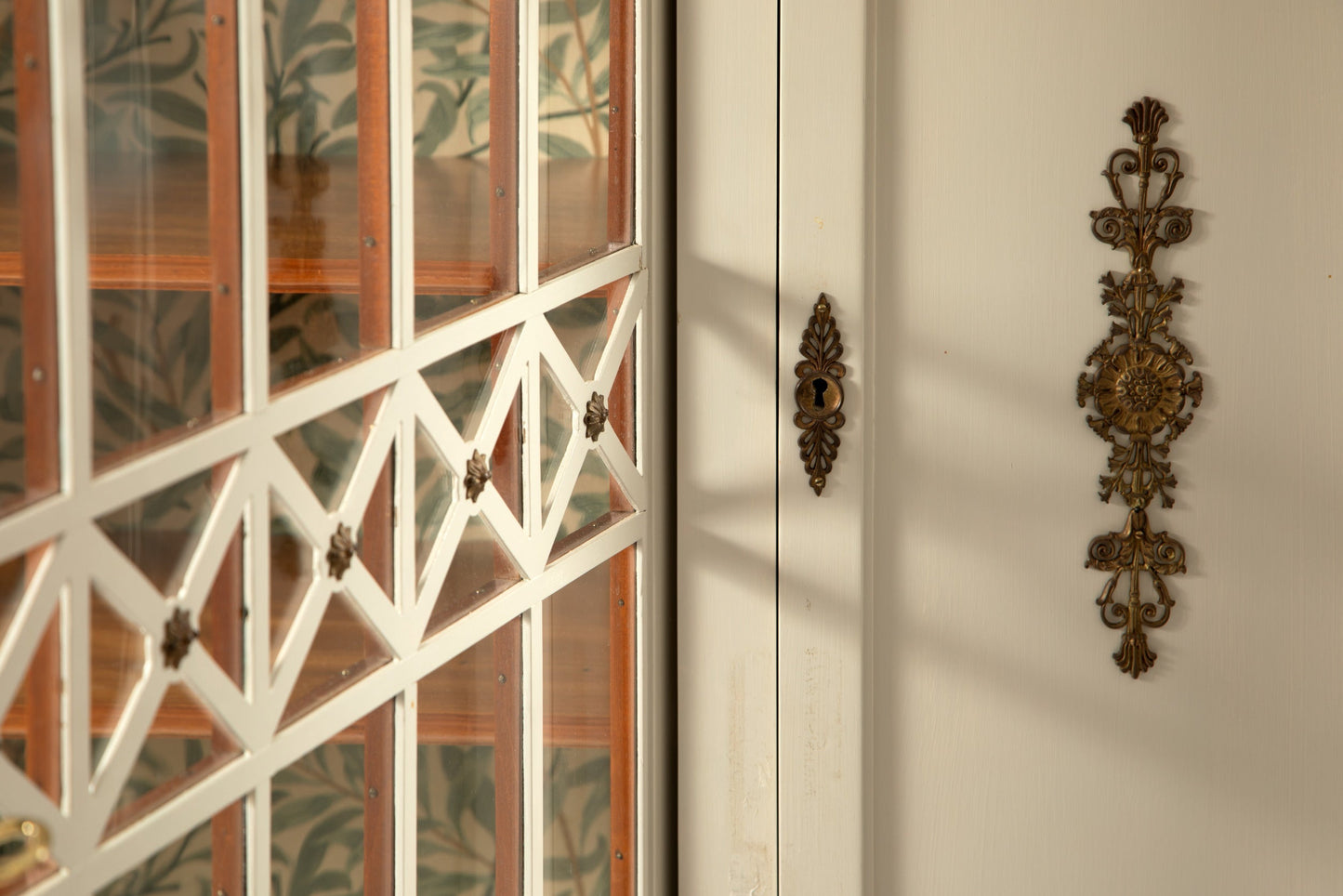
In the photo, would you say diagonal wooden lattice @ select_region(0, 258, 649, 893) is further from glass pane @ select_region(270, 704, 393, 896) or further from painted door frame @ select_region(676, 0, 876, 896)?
painted door frame @ select_region(676, 0, 876, 896)

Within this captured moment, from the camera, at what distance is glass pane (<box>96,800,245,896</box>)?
597mm

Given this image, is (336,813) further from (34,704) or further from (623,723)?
(623,723)

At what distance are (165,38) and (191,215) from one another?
0.30 feet

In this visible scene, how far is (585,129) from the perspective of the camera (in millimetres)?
1051

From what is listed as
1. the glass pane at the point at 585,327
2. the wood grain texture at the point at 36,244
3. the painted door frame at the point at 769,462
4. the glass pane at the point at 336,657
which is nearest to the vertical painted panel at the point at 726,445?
the painted door frame at the point at 769,462

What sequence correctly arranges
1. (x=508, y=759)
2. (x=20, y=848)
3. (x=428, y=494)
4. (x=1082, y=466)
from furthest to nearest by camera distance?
(x=1082, y=466), (x=508, y=759), (x=428, y=494), (x=20, y=848)

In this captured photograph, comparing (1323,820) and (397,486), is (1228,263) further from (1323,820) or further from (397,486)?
(397,486)

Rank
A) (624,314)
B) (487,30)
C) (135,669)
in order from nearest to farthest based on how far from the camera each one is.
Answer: (135,669) < (487,30) < (624,314)

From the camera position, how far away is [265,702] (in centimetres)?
68

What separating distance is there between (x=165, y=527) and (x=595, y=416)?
52 centimetres

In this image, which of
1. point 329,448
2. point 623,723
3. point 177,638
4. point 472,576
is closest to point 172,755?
point 177,638

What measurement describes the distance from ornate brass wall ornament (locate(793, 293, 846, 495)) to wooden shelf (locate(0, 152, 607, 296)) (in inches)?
10.8

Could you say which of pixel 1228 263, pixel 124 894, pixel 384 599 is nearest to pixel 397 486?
pixel 384 599

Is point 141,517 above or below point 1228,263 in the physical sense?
below
